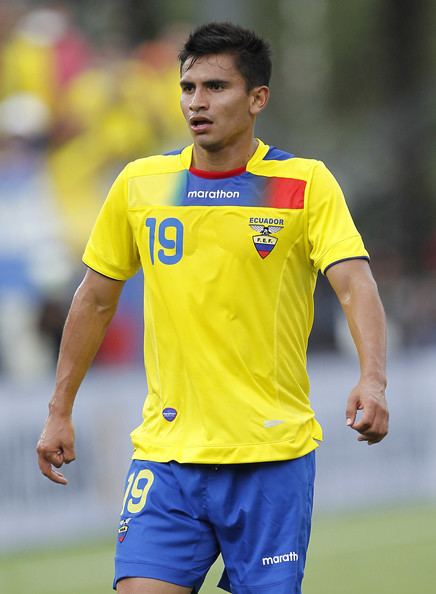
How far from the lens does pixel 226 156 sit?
16.6 ft

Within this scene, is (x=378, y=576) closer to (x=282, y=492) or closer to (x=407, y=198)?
(x=282, y=492)

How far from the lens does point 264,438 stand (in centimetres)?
499

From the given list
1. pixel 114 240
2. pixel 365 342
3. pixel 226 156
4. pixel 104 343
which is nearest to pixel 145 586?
pixel 365 342

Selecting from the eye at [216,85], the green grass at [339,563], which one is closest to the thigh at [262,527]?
the eye at [216,85]

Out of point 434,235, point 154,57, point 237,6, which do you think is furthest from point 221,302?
point 434,235

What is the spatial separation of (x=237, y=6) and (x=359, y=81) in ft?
22.9

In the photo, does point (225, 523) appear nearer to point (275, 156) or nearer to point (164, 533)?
point (164, 533)

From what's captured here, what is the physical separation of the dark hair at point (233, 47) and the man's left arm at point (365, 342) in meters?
0.80

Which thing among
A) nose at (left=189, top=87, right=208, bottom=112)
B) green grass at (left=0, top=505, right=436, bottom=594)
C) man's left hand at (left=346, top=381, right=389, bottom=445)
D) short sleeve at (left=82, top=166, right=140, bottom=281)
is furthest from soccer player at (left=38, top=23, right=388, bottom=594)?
green grass at (left=0, top=505, right=436, bottom=594)

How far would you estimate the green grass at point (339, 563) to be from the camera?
8891 mm

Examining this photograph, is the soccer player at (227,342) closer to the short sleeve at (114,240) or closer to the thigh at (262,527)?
the thigh at (262,527)

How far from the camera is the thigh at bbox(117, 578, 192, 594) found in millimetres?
4801

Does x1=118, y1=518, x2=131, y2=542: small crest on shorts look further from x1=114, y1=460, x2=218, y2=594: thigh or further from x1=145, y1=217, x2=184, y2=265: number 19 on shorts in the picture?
x1=145, y1=217, x2=184, y2=265: number 19 on shorts

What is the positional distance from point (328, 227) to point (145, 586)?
1402 mm
